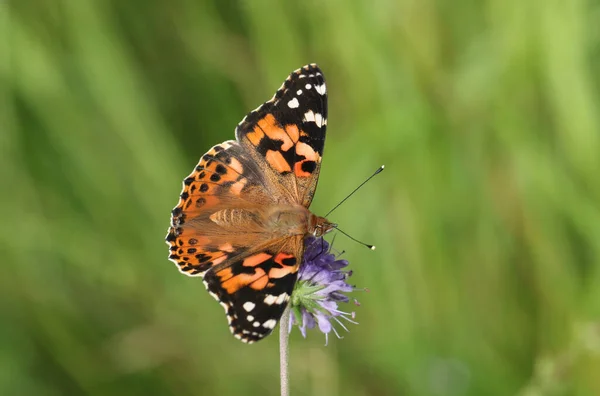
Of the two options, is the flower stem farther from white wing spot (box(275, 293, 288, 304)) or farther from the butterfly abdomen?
→ the butterfly abdomen

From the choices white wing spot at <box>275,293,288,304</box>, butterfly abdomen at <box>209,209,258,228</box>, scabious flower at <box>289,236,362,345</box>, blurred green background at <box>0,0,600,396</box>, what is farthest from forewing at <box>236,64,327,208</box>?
blurred green background at <box>0,0,600,396</box>

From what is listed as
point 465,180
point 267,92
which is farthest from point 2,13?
point 465,180

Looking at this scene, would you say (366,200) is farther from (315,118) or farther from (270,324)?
(270,324)

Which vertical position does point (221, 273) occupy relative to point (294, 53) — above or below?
below

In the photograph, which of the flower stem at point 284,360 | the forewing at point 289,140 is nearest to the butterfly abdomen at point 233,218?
the forewing at point 289,140

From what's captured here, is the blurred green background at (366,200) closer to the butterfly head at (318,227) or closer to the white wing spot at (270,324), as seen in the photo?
the butterfly head at (318,227)

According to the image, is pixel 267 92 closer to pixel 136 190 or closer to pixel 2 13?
pixel 136 190
